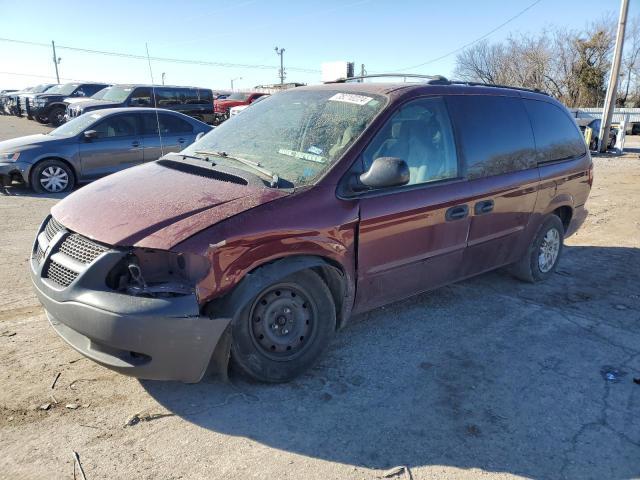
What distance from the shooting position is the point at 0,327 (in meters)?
3.91

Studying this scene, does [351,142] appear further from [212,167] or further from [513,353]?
[513,353]

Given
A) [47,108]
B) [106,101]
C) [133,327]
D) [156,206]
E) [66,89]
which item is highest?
[66,89]

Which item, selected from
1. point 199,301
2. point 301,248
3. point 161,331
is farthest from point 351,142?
point 161,331

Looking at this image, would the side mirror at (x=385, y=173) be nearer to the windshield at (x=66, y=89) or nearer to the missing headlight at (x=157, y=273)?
the missing headlight at (x=157, y=273)

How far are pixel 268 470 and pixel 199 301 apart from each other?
0.92 metres

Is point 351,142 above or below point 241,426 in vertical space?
above

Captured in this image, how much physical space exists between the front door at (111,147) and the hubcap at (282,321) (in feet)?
24.5

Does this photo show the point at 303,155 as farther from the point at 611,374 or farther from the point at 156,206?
the point at 611,374

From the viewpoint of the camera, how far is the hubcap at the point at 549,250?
5309mm

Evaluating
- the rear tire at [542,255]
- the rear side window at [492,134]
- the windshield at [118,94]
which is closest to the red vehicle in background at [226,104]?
the windshield at [118,94]

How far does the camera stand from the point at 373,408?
308cm

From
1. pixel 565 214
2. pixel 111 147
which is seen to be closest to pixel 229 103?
pixel 111 147

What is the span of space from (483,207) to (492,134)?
2.16ft

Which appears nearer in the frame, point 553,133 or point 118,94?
point 553,133
